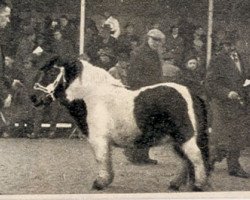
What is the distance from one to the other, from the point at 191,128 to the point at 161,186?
21 cm

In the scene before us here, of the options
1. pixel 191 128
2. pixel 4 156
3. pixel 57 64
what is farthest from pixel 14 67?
pixel 191 128

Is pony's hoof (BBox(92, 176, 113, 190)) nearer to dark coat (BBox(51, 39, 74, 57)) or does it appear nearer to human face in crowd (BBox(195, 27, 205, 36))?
dark coat (BBox(51, 39, 74, 57))

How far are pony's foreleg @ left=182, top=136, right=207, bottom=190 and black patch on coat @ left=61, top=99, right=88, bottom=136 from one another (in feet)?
1.01

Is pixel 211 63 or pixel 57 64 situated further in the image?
pixel 211 63

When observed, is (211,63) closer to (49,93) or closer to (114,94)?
(114,94)

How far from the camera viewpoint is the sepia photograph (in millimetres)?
1511

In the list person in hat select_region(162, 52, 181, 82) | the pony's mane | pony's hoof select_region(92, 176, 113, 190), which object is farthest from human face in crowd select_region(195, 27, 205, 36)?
pony's hoof select_region(92, 176, 113, 190)

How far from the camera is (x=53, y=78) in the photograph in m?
1.50

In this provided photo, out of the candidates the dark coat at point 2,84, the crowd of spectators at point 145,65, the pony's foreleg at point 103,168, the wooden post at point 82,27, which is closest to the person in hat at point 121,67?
the crowd of spectators at point 145,65

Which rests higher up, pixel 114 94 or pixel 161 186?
pixel 114 94

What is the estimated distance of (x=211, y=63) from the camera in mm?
1615

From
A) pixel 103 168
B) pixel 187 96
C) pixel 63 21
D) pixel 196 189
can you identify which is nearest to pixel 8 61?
pixel 63 21

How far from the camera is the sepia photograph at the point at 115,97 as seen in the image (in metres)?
1.51

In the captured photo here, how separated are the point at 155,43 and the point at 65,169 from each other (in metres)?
0.48
